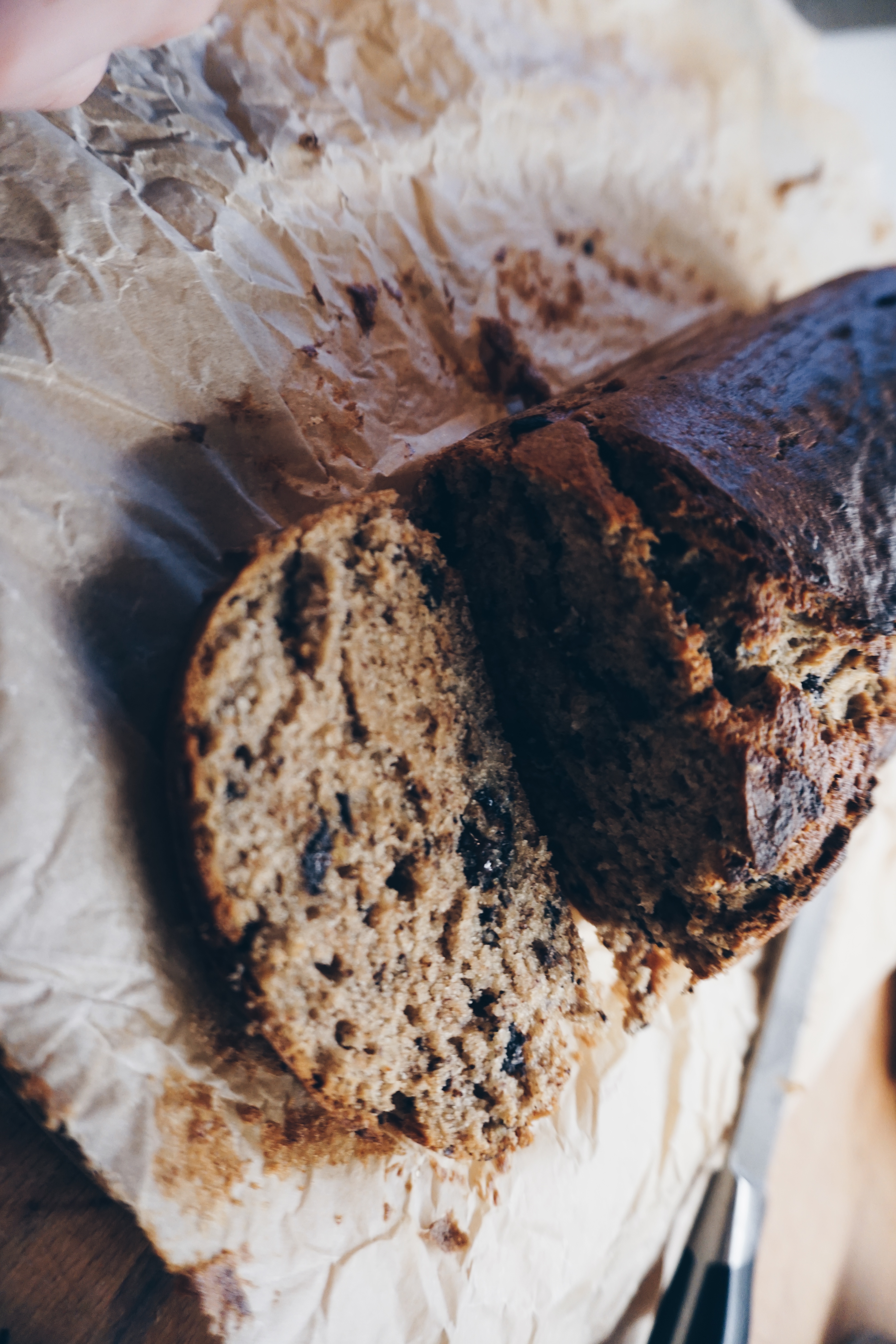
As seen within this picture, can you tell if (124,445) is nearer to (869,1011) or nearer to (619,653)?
(619,653)

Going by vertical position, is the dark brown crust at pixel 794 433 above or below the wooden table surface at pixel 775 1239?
above

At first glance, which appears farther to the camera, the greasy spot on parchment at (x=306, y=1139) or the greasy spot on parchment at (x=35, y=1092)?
the greasy spot on parchment at (x=306, y=1139)

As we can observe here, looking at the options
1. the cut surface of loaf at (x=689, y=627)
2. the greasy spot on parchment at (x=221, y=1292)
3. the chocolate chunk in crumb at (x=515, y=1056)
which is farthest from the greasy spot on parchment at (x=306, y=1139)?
the cut surface of loaf at (x=689, y=627)

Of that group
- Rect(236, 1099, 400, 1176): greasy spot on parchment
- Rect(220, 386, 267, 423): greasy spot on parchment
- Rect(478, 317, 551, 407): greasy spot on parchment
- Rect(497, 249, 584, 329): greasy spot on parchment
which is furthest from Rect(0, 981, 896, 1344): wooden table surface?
Rect(497, 249, 584, 329): greasy spot on parchment

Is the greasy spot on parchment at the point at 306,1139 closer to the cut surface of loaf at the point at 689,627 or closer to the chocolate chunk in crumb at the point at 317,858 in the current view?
the chocolate chunk in crumb at the point at 317,858

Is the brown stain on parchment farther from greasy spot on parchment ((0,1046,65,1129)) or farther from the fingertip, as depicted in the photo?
the fingertip

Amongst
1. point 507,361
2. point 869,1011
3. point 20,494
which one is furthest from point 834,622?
point 869,1011

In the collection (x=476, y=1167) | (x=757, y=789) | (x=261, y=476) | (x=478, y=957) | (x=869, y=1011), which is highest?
(x=261, y=476)
